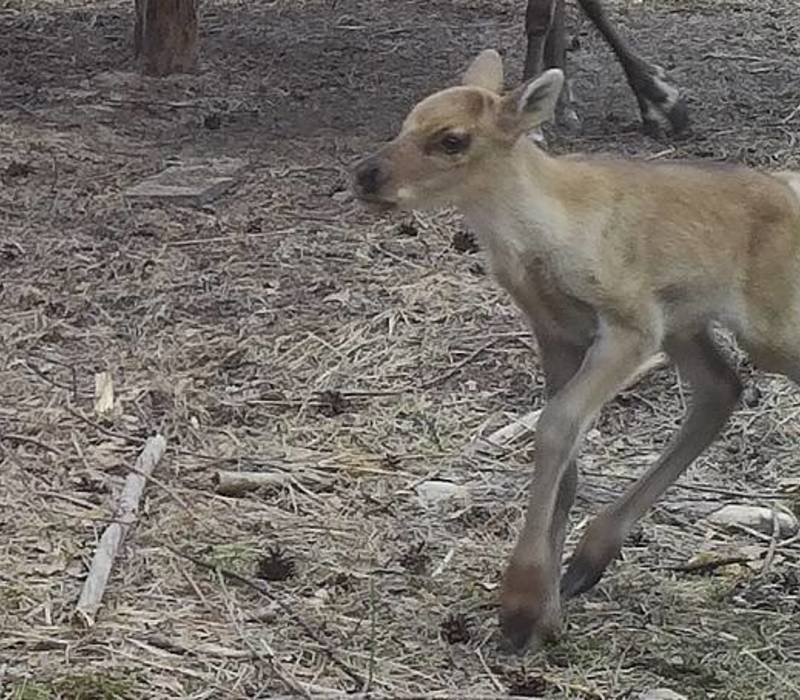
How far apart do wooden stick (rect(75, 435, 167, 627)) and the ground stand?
3cm

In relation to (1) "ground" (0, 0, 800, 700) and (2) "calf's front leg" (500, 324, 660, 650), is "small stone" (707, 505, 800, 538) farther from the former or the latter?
(2) "calf's front leg" (500, 324, 660, 650)

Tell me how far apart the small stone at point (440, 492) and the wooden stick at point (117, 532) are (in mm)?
679

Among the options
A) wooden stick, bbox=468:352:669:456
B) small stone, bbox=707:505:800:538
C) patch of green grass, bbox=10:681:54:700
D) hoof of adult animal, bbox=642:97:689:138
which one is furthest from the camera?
hoof of adult animal, bbox=642:97:689:138

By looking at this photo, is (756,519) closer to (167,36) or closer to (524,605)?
(524,605)

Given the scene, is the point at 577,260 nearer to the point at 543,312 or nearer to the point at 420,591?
the point at 543,312

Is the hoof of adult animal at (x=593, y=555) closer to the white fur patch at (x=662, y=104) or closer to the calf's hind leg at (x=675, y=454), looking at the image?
the calf's hind leg at (x=675, y=454)

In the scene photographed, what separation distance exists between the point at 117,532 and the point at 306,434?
2.92 ft

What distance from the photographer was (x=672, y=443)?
14.1 ft

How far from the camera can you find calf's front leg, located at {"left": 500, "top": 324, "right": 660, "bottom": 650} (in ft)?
12.7

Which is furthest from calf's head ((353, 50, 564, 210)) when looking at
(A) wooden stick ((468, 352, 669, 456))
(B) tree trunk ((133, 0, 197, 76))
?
(B) tree trunk ((133, 0, 197, 76))

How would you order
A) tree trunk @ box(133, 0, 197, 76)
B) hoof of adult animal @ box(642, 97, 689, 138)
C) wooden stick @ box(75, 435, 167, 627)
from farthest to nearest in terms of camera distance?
tree trunk @ box(133, 0, 197, 76)
hoof of adult animal @ box(642, 97, 689, 138)
wooden stick @ box(75, 435, 167, 627)

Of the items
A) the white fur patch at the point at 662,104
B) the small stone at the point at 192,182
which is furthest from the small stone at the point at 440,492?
the white fur patch at the point at 662,104

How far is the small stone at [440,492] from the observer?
4.75 m

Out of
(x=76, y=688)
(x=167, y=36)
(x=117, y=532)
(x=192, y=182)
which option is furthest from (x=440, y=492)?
(x=167, y=36)
